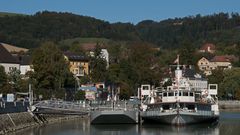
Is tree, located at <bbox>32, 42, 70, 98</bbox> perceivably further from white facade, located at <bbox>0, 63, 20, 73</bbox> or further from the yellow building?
the yellow building

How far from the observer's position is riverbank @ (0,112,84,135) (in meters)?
57.7

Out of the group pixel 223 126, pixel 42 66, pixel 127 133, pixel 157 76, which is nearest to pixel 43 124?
pixel 127 133

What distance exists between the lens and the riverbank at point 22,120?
57688 mm

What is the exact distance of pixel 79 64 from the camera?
162 meters

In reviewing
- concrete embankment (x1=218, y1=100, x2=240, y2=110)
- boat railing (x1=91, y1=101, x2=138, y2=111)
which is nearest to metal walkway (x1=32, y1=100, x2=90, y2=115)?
boat railing (x1=91, y1=101, x2=138, y2=111)

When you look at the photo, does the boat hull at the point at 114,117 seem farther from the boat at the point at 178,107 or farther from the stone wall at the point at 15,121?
the stone wall at the point at 15,121

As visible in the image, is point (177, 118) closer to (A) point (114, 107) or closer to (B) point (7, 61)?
(A) point (114, 107)

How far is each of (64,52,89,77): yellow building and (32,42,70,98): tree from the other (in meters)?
47.8

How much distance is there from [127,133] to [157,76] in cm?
8014

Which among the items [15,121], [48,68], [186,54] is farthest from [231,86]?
[15,121]

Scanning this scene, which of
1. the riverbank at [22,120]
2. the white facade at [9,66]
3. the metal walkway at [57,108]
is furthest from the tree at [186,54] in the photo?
the metal walkway at [57,108]

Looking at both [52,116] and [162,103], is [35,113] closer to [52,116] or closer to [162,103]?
[52,116]

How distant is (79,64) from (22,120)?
96524mm

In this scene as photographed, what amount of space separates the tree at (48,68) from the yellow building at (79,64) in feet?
157
